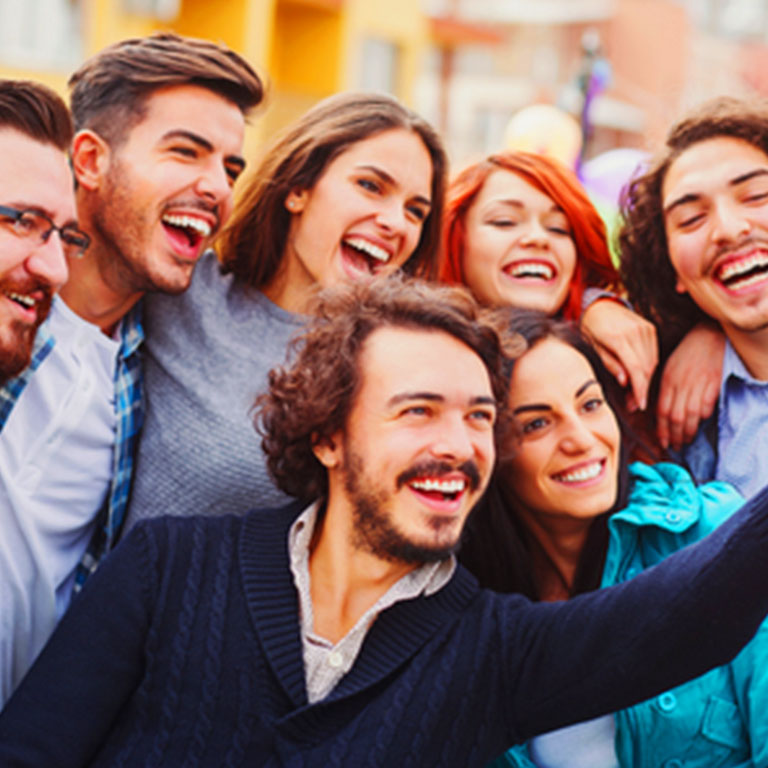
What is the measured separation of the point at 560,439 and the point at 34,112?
1754mm

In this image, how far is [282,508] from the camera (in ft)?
9.87

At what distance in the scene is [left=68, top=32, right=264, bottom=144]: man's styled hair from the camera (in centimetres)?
345

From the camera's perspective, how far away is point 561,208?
405 centimetres

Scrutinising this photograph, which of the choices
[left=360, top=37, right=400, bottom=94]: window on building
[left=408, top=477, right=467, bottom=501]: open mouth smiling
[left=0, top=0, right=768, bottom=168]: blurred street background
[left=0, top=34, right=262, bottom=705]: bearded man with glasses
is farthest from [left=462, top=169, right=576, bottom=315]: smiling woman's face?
[left=360, top=37, right=400, bottom=94]: window on building

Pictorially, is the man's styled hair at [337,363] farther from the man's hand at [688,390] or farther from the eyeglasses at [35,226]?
the man's hand at [688,390]

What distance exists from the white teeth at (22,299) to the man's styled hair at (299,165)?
101 cm

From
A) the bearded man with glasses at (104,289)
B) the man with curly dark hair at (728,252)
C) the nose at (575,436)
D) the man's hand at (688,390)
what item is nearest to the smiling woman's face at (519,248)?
the man with curly dark hair at (728,252)

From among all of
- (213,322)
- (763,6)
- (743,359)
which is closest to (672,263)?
(743,359)

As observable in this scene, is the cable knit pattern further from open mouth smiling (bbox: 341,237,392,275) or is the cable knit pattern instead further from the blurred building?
the blurred building

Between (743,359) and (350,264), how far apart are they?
4.61 feet

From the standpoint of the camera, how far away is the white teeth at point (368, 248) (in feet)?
12.1

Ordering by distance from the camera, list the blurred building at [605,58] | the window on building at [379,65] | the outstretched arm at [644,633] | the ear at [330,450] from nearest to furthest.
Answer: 1. the outstretched arm at [644,633]
2. the ear at [330,450]
3. the window on building at [379,65]
4. the blurred building at [605,58]

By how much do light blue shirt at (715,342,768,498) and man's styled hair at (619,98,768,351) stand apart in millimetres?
309

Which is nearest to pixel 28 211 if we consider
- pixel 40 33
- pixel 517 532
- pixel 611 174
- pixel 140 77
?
pixel 140 77
